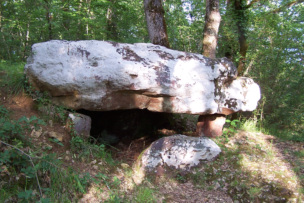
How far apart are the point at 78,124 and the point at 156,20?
11.8ft

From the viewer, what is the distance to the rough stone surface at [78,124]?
156 inches

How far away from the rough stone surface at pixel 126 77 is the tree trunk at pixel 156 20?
1.51 m

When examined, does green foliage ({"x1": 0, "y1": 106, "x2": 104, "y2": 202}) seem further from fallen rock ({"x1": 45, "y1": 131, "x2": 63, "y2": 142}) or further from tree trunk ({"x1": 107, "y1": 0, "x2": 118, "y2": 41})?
tree trunk ({"x1": 107, "y1": 0, "x2": 118, "y2": 41})

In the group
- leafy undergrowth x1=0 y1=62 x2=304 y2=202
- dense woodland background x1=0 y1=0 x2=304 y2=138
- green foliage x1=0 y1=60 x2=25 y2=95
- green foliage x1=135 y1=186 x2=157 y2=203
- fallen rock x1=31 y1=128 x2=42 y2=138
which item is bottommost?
green foliage x1=135 y1=186 x2=157 y2=203

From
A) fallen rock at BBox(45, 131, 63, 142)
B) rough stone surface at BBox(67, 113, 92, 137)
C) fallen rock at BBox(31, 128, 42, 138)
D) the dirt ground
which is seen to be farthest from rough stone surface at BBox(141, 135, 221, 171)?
fallen rock at BBox(31, 128, 42, 138)

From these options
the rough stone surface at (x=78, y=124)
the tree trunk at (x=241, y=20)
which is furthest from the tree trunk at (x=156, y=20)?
the rough stone surface at (x=78, y=124)

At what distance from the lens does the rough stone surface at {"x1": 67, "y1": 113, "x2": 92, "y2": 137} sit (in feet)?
13.0

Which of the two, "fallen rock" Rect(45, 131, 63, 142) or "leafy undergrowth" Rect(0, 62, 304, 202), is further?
"fallen rock" Rect(45, 131, 63, 142)

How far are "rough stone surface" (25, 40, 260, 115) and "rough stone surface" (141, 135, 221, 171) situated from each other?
63 centimetres

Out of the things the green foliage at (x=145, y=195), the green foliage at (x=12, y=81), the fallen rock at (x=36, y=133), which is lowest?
the green foliage at (x=145, y=195)

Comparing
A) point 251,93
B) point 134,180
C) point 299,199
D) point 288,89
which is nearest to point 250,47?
point 288,89

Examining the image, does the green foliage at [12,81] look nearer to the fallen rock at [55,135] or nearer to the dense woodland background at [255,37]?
the fallen rock at [55,135]

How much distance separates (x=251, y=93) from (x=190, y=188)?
2.88 m

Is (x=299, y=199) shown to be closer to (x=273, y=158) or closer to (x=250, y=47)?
(x=273, y=158)
